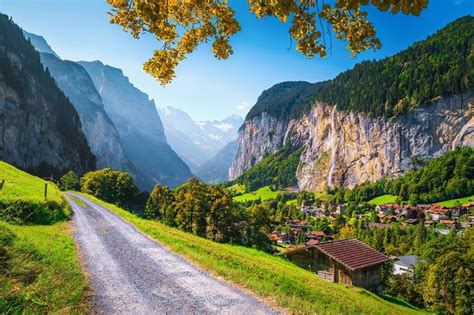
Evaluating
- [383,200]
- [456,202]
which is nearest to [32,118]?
[383,200]

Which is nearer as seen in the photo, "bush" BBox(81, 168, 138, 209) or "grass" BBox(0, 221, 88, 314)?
"grass" BBox(0, 221, 88, 314)

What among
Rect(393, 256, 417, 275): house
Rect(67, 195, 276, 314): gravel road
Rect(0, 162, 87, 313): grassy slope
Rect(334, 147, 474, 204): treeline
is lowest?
Rect(393, 256, 417, 275): house

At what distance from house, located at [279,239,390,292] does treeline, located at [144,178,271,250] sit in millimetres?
13244

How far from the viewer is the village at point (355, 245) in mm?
30047

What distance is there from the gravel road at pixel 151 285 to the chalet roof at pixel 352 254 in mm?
19563

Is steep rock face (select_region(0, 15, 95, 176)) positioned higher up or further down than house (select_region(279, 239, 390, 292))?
higher up

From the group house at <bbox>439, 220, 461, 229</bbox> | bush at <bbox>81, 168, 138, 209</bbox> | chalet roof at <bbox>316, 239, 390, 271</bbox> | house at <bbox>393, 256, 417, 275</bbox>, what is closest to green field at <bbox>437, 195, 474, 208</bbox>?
house at <bbox>439, 220, 461, 229</bbox>

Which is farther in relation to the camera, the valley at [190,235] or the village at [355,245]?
the village at [355,245]

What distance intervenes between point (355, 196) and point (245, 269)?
6883 inches

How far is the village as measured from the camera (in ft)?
98.6

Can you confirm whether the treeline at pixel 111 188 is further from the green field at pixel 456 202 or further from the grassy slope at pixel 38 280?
the green field at pixel 456 202

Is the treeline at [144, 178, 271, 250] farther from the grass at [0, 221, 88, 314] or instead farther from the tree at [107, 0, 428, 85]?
the tree at [107, 0, 428, 85]

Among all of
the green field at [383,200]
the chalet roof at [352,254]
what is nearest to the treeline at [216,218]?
the chalet roof at [352,254]

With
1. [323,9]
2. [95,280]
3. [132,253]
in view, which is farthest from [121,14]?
[132,253]
